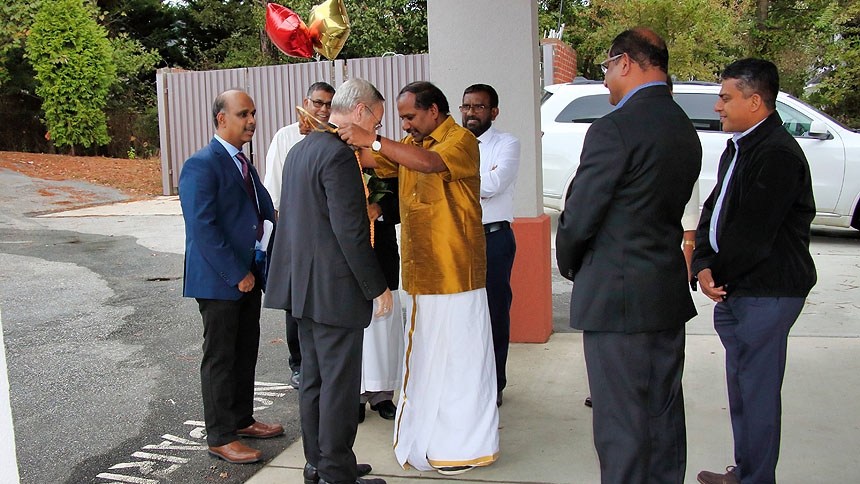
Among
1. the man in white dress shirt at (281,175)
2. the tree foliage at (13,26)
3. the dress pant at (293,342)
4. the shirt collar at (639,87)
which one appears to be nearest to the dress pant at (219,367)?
the dress pant at (293,342)

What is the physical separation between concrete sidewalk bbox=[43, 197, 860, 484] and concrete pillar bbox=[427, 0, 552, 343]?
0.53m

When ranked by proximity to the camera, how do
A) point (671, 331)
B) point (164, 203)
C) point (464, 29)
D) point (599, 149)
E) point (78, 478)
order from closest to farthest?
1. point (599, 149)
2. point (671, 331)
3. point (78, 478)
4. point (464, 29)
5. point (164, 203)

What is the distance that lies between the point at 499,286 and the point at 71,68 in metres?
17.1

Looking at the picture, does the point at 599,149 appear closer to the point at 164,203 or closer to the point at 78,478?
the point at 78,478

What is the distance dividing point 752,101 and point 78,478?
3663 mm

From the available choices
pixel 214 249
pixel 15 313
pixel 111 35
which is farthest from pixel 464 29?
pixel 111 35

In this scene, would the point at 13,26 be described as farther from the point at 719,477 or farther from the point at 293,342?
the point at 719,477

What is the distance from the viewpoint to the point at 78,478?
13.4 feet

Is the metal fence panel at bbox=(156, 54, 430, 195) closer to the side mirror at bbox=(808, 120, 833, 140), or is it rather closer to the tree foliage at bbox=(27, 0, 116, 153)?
the tree foliage at bbox=(27, 0, 116, 153)

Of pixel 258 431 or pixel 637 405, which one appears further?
pixel 258 431

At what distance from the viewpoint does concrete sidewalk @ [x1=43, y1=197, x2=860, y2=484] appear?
4105mm

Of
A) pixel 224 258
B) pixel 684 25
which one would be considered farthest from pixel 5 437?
pixel 684 25

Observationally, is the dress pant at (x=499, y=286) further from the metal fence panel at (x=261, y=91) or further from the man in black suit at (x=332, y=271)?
the metal fence panel at (x=261, y=91)

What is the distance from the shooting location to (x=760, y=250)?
3477mm
